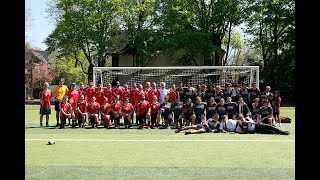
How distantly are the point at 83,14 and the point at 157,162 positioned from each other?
3029 centimetres

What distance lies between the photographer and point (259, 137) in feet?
36.3

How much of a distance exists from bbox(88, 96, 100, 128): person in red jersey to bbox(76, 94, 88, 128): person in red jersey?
0.61 ft

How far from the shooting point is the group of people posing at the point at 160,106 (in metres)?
13.5

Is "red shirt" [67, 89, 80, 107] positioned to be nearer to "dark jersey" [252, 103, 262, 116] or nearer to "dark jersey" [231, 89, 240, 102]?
"dark jersey" [231, 89, 240, 102]

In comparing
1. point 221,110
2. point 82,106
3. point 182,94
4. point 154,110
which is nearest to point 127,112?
point 154,110

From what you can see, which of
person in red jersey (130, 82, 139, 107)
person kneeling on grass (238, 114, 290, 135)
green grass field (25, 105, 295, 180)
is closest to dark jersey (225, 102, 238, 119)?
person kneeling on grass (238, 114, 290, 135)

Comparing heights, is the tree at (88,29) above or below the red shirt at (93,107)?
above

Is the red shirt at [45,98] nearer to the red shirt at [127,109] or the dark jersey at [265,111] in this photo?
the red shirt at [127,109]

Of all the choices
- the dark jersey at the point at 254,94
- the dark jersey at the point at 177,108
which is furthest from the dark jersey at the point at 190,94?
the dark jersey at the point at 254,94

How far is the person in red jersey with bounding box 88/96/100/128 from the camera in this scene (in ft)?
46.4

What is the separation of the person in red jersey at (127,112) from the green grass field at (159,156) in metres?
2.11

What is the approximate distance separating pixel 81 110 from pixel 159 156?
23.7 feet
